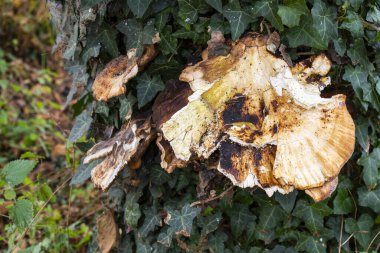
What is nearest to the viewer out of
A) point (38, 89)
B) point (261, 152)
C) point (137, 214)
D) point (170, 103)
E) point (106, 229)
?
point (261, 152)

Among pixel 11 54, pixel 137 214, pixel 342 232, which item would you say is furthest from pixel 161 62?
pixel 11 54

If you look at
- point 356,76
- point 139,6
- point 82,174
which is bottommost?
point 82,174

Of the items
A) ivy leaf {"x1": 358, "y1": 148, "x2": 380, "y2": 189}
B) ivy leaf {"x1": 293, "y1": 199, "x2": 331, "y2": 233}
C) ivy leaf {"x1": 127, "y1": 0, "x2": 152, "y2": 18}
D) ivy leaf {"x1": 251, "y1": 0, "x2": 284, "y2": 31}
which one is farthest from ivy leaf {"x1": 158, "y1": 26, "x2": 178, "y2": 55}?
ivy leaf {"x1": 358, "y1": 148, "x2": 380, "y2": 189}

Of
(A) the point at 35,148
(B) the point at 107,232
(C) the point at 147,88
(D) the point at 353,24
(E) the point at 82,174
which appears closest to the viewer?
(D) the point at 353,24

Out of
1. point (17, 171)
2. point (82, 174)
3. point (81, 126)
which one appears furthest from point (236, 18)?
point (17, 171)

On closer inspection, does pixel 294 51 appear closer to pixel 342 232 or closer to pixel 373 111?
pixel 373 111

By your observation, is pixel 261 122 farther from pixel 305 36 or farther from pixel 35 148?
A: pixel 35 148
